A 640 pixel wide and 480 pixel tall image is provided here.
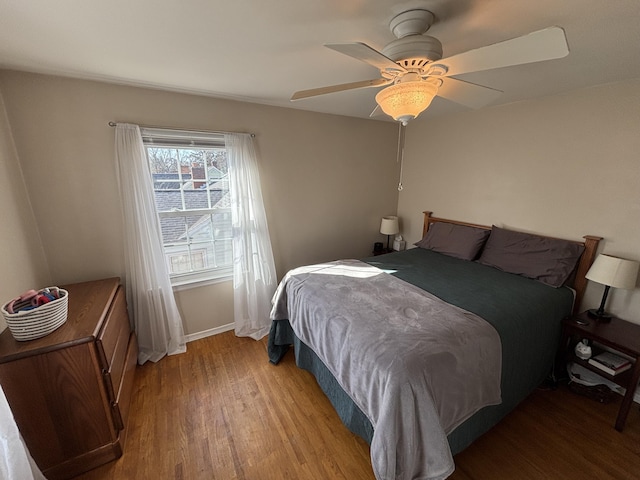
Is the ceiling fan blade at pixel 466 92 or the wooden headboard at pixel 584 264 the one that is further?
the wooden headboard at pixel 584 264

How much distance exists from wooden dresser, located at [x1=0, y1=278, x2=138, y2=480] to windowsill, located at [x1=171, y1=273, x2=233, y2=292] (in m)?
0.81

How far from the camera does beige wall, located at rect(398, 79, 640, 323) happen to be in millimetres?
1829

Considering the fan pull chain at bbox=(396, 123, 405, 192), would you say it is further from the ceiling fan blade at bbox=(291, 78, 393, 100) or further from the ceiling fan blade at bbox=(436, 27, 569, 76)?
the ceiling fan blade at bbox=(436, 27, 569, 76)

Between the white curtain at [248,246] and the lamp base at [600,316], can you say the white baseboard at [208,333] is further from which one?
the lamp base at [600,316]

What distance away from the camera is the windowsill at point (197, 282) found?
7.89 ft

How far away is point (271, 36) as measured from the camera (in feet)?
4.27

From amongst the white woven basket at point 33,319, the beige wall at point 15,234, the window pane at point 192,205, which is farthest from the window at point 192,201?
the white woven basket at point 33,319

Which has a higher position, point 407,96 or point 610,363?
point 407,96

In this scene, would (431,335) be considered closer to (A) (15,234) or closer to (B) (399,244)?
(B) (399,244)

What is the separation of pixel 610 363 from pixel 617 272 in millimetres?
618

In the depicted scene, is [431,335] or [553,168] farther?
[553,168]

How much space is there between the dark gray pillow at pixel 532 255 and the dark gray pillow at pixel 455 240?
8 centimetres

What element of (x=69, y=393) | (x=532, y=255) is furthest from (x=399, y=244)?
(x=69, y=393)

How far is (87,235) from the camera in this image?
6.55 ft
